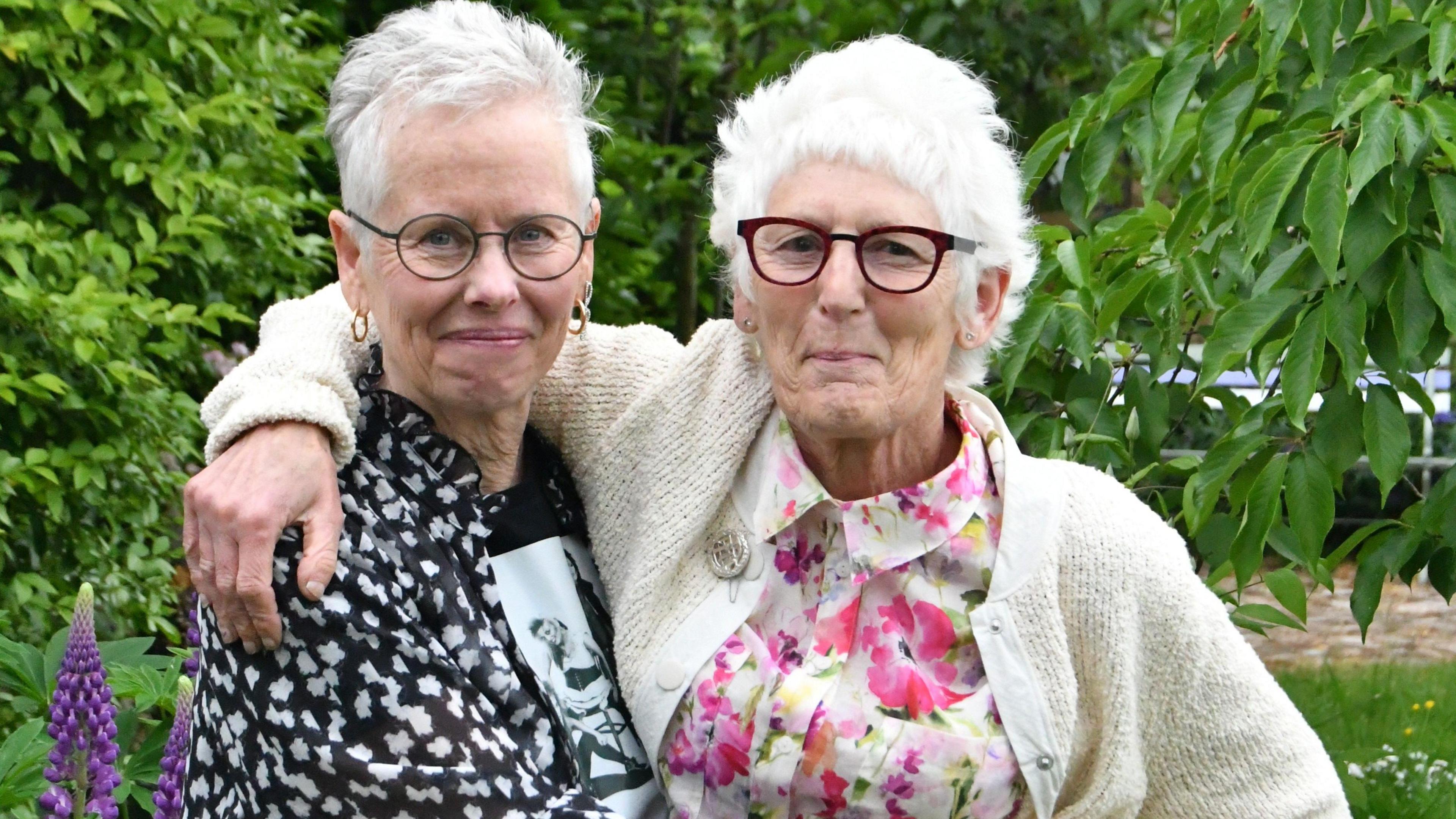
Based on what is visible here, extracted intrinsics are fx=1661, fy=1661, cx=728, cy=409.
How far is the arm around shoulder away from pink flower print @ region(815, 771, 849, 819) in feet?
2.40

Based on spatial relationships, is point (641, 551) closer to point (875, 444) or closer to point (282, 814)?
point (875, 444)

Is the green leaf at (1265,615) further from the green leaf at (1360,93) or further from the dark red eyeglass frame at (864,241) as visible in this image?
the dark red eyeglass frame at (864,241)

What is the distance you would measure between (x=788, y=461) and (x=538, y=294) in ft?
1.35

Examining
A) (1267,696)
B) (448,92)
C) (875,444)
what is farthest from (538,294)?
(1267,696)

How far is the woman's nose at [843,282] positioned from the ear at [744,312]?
161 millimetres

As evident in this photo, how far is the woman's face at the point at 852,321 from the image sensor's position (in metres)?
2.13

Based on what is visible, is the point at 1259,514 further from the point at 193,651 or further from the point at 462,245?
the point at 193,651

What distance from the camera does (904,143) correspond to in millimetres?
2141

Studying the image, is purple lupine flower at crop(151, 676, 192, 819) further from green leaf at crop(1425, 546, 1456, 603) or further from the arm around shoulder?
green leaf at crop(1425, 546, 1456, 603)

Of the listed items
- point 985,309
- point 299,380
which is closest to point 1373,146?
point 985,309

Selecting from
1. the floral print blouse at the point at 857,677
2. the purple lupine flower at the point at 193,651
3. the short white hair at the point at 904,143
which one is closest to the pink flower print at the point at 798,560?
the floral print blouse at the point at 857,677

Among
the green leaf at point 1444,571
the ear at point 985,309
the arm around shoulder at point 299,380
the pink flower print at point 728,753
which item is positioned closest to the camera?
the arm around shoulder at point 299,380

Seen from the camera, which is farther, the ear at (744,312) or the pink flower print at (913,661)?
the ear at (744,312)

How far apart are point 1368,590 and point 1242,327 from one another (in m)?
0.63
